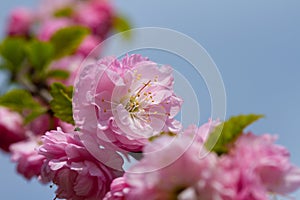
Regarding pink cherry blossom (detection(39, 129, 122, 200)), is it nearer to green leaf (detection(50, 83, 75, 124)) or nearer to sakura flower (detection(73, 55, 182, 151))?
sakura flower (detection(73, 55, 182, 151))

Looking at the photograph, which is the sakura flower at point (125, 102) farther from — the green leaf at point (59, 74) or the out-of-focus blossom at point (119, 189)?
the green leaf at point (59, 74)

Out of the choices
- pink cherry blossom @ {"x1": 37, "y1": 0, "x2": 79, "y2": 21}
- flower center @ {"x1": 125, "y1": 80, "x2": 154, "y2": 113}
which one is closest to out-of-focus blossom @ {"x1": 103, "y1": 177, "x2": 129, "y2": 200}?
flower center @ {"x1": 125, "y1": 80, "x2": 154, "y2": 113}

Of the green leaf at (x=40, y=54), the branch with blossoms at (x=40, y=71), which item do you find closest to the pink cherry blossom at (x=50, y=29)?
the branch with blossoms at (x=40, y=71)

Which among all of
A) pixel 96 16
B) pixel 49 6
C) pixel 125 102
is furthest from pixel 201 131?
pixel 49 6

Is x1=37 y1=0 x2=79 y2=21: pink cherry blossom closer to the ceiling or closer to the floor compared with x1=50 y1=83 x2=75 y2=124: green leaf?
closer to the ceiling

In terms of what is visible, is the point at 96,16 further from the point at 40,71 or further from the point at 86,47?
the point at 40,71

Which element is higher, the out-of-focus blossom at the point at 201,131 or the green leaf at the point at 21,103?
the green leaf at the point at 21,103
